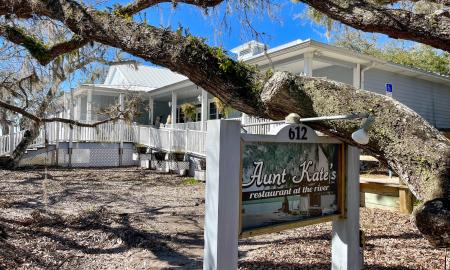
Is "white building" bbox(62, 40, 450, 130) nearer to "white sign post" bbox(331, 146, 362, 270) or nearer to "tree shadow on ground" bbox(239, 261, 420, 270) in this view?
"tree shadow on ground" bbox(239, 261, 420, 270)

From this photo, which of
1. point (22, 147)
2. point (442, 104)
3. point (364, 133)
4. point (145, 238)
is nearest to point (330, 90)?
point (364, 133)

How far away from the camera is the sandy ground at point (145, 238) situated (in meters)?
5.22

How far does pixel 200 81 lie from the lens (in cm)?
313

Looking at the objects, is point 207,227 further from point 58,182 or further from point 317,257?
point 58,182

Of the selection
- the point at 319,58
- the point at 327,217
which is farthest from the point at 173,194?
the point at 327,217

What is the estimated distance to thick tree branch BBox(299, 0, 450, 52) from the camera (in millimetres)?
3416

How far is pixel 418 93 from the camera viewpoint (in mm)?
16984

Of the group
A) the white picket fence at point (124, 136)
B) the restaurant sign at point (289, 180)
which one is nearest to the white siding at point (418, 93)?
the white picket fence at point (124, 136)

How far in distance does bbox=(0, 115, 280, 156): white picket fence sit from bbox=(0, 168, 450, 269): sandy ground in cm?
615

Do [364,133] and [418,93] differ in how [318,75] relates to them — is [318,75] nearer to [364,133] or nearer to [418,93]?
[418,93]

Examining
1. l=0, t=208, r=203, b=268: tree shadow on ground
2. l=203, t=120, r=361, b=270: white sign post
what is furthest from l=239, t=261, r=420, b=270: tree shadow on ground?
l=203, t=120, r=361, b=270: white sign post

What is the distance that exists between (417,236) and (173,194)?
22.5 ft

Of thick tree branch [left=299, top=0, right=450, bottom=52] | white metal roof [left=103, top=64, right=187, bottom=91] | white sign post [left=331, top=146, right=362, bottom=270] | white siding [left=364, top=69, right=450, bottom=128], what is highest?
white metal roof [left=103, top=64, right=187, bottom=91]

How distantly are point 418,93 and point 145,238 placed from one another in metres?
14.4
